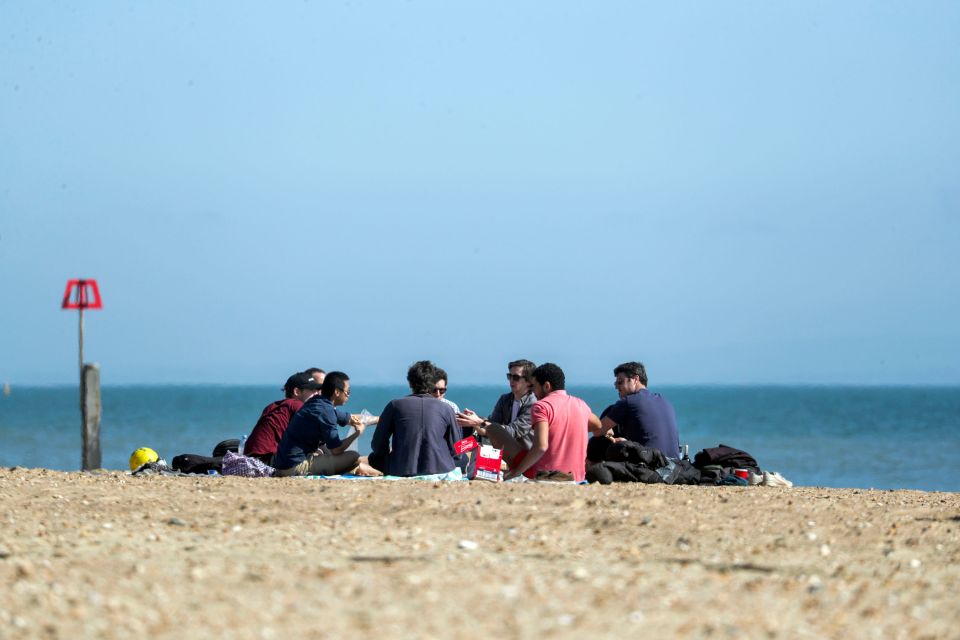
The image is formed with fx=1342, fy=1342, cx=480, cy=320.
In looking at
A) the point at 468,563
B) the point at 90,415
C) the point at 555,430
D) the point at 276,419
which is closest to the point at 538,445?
the point at 555,430

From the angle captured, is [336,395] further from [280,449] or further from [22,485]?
[22,485]

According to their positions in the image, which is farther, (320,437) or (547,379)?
(320,437)

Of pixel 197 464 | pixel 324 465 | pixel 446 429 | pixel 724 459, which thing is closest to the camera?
pixel 446 429

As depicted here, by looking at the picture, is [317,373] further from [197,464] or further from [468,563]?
[468,563]

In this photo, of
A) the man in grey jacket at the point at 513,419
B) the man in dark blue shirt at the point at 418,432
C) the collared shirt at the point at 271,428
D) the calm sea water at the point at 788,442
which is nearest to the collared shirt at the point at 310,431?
the man in dark blue shirt at the point at 418,432

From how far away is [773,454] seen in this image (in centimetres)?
3981

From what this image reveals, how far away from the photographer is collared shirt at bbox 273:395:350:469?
40.3ft

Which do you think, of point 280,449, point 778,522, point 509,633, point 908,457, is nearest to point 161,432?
point 908,457

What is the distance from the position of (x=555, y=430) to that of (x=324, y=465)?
2411 millimetres

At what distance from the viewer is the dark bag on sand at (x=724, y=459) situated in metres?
13.5

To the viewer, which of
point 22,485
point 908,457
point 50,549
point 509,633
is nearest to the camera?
point 509,633

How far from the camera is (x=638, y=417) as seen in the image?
12.5m

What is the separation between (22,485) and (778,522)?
6478 mm

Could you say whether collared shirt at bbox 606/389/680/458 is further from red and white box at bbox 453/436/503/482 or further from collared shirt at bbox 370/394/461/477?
collared shirt at bbox 370/394/461/477
